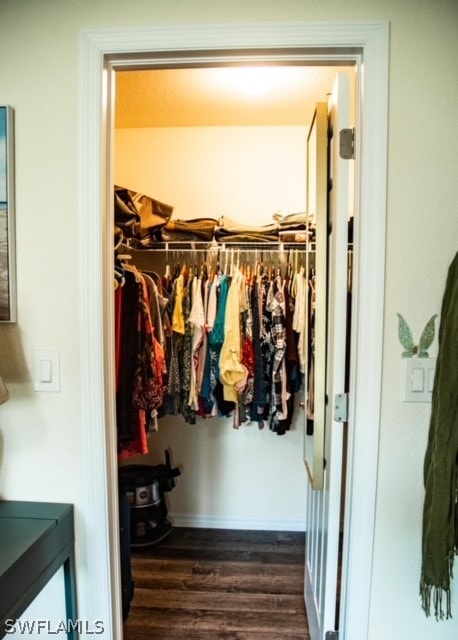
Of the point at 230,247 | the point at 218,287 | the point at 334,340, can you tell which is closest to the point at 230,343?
the point at 218,287

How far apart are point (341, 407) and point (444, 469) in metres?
0.30

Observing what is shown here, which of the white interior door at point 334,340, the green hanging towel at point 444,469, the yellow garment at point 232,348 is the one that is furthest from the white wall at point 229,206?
the green hanging towel at point 444,469

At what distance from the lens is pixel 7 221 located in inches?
42.6

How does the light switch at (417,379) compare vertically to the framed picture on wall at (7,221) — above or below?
below

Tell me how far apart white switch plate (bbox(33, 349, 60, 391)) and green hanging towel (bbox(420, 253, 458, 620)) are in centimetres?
114

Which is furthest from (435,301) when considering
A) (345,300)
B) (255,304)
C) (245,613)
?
(245,613)

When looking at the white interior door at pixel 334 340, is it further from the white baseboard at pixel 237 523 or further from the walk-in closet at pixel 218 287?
the white baseboard at pixel 237 523

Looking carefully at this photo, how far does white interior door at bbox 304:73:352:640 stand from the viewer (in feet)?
3.48

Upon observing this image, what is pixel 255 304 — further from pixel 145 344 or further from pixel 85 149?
pixel 85 149

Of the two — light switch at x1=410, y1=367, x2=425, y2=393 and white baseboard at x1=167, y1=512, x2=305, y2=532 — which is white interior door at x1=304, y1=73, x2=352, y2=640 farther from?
white baseboard at x1=167, y1=512, x2=305, y2=532

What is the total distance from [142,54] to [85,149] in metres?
0.35

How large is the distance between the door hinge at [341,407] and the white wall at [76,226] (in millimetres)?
108

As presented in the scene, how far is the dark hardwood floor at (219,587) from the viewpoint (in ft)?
5.13

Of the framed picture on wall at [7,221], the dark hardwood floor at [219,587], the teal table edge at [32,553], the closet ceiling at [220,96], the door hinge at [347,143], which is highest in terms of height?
the closet ceiling at [220,96]
